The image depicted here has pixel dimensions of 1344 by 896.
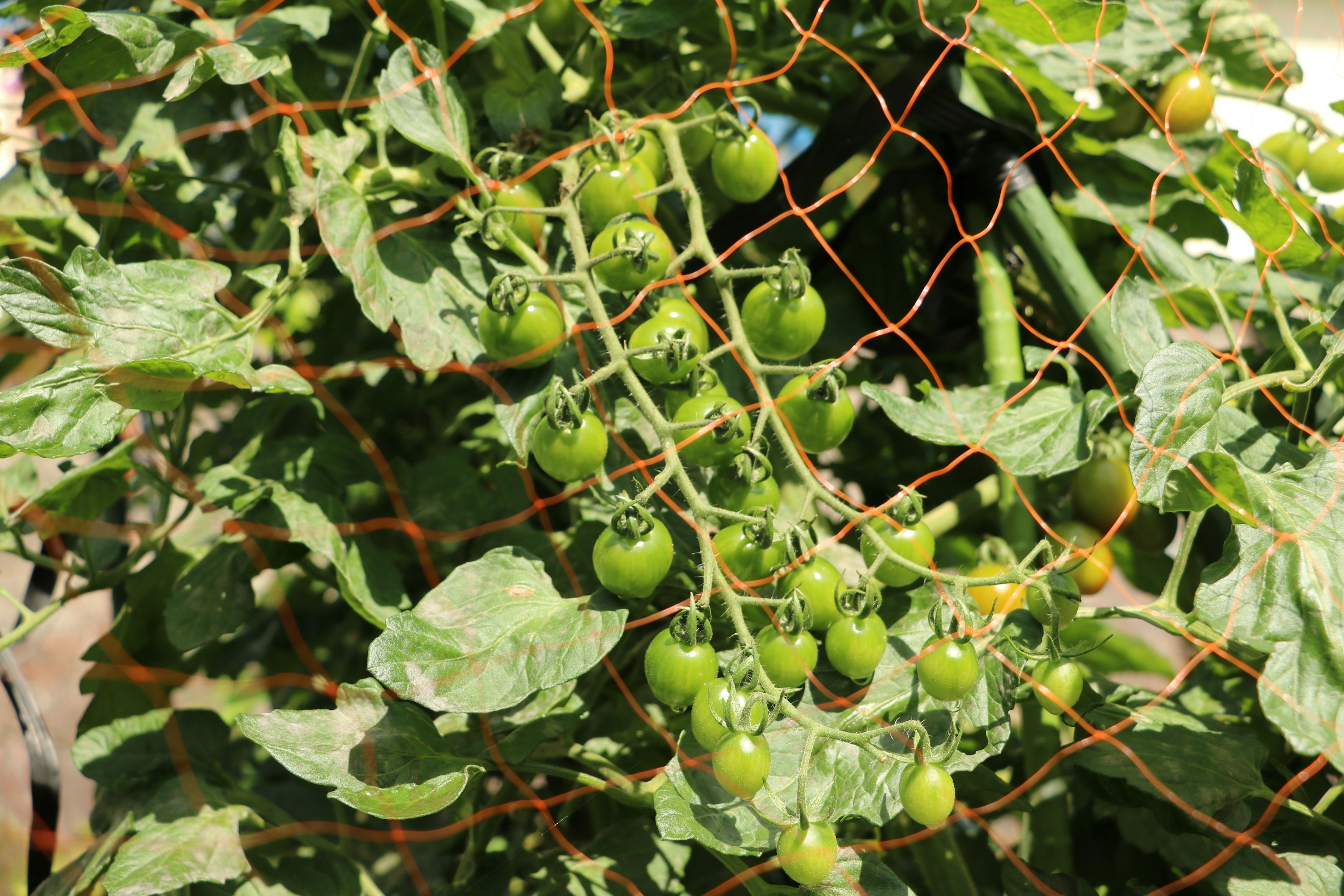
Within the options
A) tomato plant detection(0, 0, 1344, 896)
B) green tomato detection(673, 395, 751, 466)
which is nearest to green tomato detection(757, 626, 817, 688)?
tomato plant detection(0, 0, 1344, 896)

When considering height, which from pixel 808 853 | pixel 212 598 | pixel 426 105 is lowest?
pixel 212 598

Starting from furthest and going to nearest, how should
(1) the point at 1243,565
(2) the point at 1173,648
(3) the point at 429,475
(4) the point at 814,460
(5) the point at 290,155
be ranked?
(2) the point at 1173,648
(4) the point at 814,460
(3) the point at 429,475
(5) the point at 290,155
(1) the point at 1243,565

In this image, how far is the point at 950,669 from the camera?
0.51m

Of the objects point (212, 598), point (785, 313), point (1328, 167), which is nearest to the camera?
point (785, 313)

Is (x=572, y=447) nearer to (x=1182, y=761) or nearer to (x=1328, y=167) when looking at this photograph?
(x=1182, y=761)

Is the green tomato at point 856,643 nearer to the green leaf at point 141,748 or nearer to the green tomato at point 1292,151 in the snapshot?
the green leaf at point 141,748

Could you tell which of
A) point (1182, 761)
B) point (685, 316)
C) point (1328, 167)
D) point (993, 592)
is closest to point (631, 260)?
point (685, 316)

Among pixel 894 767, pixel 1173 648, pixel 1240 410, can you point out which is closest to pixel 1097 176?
pixel 1240 410

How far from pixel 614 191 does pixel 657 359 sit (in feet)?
0.43

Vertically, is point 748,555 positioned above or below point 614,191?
below

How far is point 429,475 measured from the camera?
2.54ft

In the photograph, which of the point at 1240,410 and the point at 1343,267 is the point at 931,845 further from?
the point at 1343,267

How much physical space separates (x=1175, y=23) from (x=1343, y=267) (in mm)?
264

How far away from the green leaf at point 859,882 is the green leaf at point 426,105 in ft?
1.60
